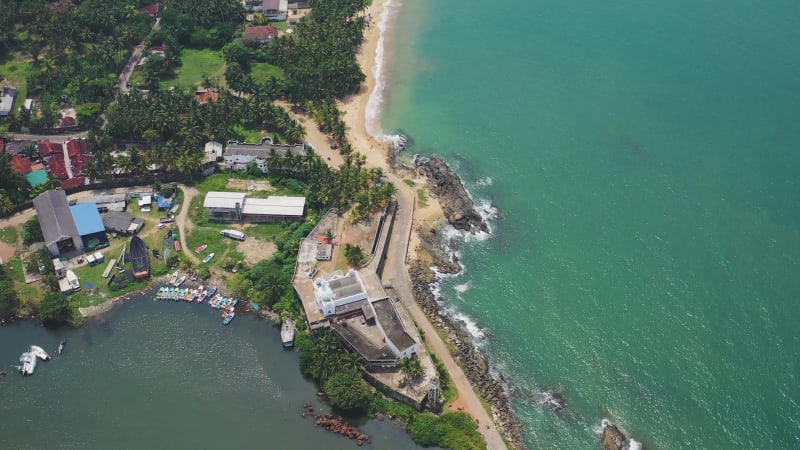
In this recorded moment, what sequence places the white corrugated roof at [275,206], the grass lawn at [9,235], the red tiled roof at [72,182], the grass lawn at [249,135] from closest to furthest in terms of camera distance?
the grass lawn at [9,235], the white corrugated roof at [275,206], the red tiled roof at [72,182], the grass lawn at [249,135]

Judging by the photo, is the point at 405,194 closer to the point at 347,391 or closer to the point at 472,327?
the point at 472,327

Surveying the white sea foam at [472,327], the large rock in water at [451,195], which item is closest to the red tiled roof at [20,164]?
the large rock in water at [451,195]

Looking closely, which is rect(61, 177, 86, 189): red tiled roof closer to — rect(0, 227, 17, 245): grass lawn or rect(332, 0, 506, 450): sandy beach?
rect(0, 227, 17, 245): grass lawn

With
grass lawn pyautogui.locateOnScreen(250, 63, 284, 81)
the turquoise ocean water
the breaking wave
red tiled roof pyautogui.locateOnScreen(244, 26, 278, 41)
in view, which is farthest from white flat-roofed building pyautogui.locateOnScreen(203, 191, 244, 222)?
the breaking wave

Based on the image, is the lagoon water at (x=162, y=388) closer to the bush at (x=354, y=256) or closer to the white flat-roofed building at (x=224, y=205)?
the bush at (x=354, y=256)

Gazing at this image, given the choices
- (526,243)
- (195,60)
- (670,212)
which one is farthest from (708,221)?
(195,60)
